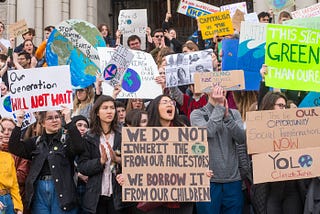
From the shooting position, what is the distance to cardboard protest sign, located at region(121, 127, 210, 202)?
5.29 m

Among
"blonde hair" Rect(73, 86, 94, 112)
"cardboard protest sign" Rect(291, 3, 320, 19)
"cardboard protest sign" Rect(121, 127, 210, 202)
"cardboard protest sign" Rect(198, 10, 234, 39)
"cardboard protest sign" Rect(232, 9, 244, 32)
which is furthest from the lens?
"cardboard protest sign" Rect(232, 9, 244, 32)

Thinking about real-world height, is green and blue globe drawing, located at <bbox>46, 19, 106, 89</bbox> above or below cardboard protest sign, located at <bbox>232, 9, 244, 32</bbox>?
below

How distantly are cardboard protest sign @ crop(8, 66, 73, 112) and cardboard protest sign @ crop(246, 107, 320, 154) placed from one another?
2114 mm

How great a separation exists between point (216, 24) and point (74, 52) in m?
2.68

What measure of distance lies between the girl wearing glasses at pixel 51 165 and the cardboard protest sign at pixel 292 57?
2.40 m

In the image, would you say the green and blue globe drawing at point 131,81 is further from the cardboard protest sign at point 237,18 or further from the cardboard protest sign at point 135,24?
the cardboard protest sign at point 237,18

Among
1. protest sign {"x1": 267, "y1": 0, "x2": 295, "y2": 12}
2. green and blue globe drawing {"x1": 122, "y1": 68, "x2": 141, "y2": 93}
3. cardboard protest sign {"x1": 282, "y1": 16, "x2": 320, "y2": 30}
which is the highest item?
protest sign {"x1": 267, "y1": 0, "x2": 295, "y2": 12}

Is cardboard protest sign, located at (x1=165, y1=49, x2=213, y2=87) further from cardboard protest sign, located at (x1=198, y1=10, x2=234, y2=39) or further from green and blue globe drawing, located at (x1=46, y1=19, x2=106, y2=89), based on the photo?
cardboard protest sign, located at (x1=198, y1=10, x2=234, y2=39)

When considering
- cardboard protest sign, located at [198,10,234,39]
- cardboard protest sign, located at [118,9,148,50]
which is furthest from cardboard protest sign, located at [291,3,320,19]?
cardboard protest sign, located at [118,9,148,50]

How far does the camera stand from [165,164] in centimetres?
537

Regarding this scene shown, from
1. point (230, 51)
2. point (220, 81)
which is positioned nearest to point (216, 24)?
point (230, 51)

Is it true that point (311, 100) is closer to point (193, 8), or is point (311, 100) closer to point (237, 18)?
point (237, 18)

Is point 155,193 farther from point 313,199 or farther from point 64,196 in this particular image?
point 313,199

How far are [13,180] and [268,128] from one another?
2.81 metres
